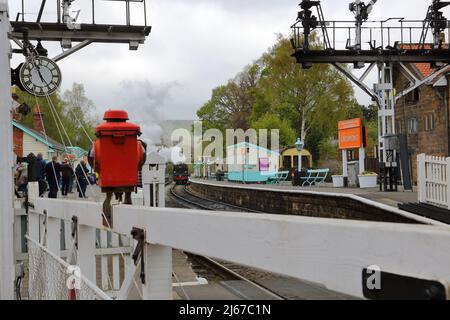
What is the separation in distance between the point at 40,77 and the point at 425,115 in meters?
23.3

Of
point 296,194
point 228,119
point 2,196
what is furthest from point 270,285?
point 228,119

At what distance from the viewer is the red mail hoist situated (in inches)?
123

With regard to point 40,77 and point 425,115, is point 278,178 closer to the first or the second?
point 425,115

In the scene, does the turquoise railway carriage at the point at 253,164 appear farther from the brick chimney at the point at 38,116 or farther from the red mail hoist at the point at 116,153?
the red mail hoist at the point at 116,153

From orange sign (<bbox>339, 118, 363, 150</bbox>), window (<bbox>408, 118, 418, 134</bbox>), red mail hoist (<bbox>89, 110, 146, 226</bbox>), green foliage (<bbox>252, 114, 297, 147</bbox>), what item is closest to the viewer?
red mail hoist (<bbox>89, 110, 146, 226</bbox>)

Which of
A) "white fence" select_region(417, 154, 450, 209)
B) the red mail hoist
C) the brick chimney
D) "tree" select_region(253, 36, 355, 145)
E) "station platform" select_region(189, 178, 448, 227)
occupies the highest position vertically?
"tree" select_region(253, 36, 355, 145)

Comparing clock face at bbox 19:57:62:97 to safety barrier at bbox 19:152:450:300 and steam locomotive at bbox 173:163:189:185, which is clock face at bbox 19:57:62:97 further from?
steam locomotive at bbox 173:163:189:185

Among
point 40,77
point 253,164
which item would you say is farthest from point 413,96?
point 40,77

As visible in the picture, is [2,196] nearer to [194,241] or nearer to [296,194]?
[194,241]

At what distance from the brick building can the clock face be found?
803 inches

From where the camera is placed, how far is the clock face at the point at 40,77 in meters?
5.69

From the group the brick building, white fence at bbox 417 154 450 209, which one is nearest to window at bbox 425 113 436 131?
the brick building

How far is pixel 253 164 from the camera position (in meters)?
38.8

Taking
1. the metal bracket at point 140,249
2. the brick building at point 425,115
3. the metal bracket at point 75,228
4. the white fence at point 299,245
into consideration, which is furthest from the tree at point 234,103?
the white fence at point 299,245
